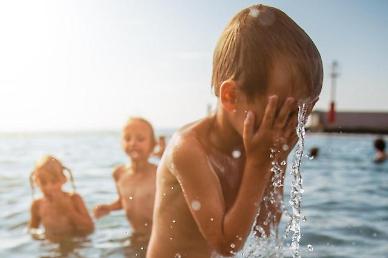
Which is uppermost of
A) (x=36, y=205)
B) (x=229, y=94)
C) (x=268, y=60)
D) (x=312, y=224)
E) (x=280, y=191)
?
(x=268, y=60)

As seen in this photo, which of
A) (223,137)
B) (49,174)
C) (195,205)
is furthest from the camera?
(49,174)

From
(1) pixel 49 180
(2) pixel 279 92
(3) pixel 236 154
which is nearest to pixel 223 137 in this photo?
(3) pixel 236 154

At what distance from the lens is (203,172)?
2.03 meters

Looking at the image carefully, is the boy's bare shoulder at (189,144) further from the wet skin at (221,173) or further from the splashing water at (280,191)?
the splashing water at (280,191)

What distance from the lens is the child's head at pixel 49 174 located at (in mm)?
5867

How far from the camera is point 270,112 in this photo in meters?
1.80

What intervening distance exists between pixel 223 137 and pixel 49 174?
4.17 m

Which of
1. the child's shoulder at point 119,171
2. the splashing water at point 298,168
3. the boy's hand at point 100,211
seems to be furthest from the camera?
the child's shoulder at point 119,171

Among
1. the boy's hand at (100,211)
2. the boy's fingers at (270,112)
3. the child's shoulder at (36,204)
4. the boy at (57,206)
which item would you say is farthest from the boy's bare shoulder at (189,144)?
the child's shoulder at (36,204)

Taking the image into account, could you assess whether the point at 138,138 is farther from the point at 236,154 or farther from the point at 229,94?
the point at 229,94

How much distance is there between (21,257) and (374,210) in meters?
4.90

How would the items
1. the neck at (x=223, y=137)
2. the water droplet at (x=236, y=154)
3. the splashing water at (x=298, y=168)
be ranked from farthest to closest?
1. the water droplet at (x=236, y=154)
2. the neck at (x=223, y=137)
3. the splashing water at (x=298, y=168)

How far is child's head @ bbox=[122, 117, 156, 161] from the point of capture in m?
5.58

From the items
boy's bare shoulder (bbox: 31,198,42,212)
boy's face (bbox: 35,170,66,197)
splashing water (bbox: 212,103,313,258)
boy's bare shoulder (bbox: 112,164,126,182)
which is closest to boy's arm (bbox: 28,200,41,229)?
boy's bare shoulder (bbox: 31,198,42,212)
